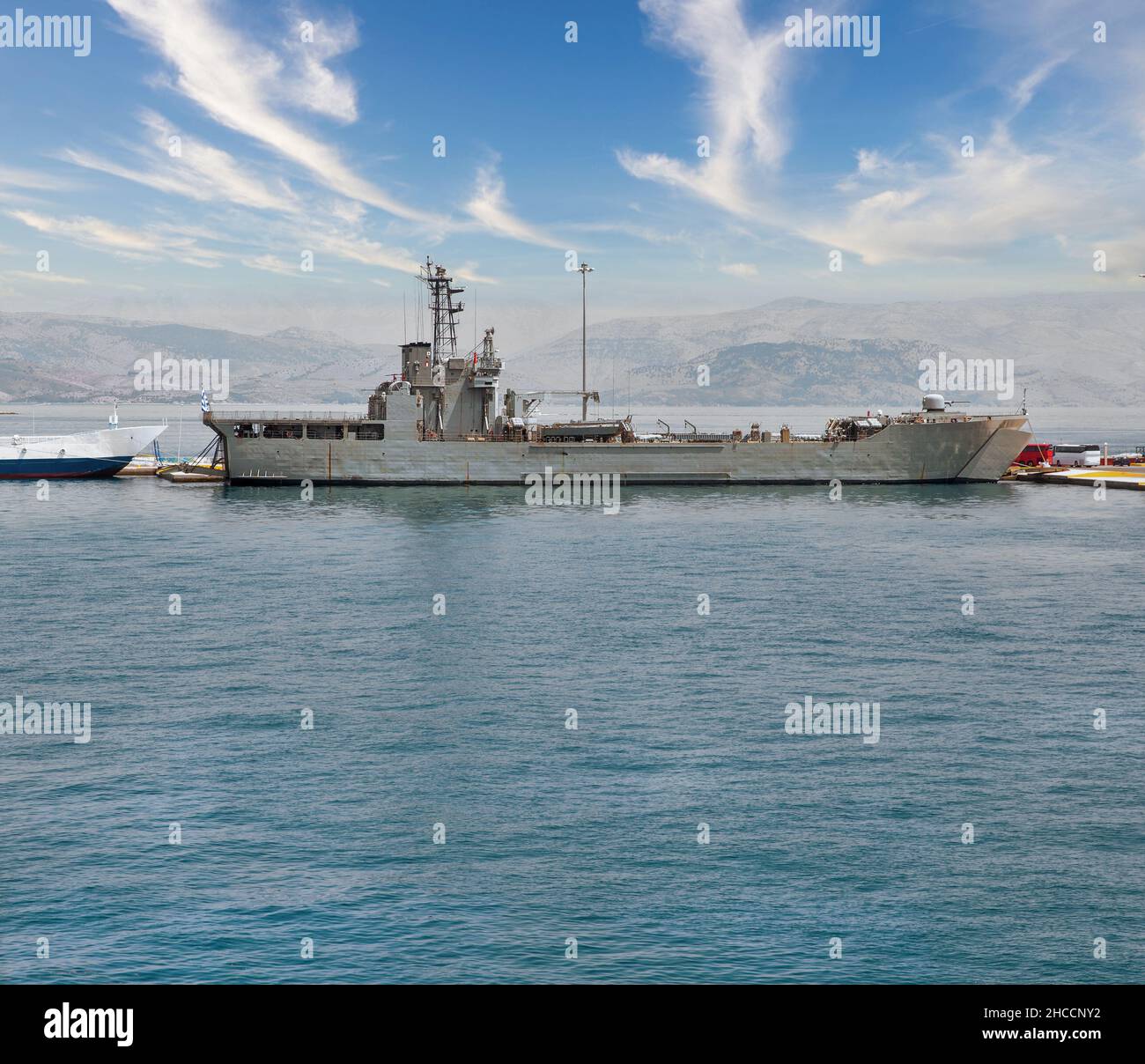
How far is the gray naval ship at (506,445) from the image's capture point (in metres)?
113

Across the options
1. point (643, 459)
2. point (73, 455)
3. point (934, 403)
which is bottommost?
point (643, 459)

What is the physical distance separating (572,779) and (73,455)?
114603 mm

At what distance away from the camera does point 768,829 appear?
25938 mm

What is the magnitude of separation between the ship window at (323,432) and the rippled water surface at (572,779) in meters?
52.9

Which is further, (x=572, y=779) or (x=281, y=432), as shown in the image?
(x=281, y=432)

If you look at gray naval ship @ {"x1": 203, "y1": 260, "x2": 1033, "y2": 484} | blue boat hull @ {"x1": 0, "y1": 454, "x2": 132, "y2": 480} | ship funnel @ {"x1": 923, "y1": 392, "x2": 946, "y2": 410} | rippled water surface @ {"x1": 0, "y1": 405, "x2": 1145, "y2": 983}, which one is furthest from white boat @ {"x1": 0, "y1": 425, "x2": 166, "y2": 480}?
ship funnel @ {"x1": 923, "y1": 392, "x2": 946, "y2": 410}

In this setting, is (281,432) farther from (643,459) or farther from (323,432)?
(643,459)

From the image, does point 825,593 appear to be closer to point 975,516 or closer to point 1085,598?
point 1085,598

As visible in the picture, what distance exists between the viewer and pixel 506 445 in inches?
4478

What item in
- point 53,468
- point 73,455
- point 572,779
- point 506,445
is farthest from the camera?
point 73,455

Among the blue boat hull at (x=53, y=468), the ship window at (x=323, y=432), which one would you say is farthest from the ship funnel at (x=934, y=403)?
the blue boat hull at (x=53, y=468)

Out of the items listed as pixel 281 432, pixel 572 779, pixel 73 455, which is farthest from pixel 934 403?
pixel 572 779
